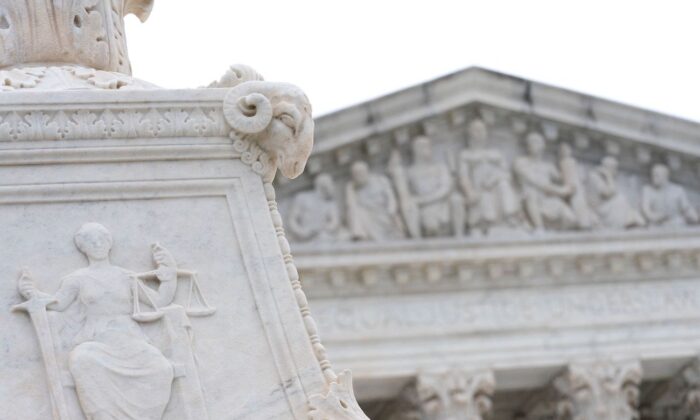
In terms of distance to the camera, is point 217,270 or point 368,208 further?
point 368,208

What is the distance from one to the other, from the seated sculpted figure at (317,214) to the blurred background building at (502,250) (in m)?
0.02

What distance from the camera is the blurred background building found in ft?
69.9

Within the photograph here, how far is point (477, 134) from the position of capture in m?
23.0

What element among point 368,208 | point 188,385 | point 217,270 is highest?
point 368,208

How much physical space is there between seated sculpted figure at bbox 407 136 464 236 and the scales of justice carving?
1868cm

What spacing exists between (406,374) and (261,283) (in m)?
17.8

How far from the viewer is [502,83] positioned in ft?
75.4

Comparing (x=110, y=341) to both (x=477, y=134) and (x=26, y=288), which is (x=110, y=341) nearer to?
(x=26, y=288)

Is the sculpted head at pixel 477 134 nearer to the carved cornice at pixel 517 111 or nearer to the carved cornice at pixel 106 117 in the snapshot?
the carved cornice at pixel 517 111

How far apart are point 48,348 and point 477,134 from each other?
19.8 metres

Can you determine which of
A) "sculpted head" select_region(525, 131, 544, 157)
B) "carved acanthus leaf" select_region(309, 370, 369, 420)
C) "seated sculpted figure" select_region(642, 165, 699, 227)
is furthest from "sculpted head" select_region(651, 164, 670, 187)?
"carved acanthus leaf" select_region(309, 370, 369, 420)

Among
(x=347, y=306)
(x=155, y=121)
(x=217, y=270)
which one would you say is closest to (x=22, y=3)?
(x=155, y=121)

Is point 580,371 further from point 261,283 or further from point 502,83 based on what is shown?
point 261,283

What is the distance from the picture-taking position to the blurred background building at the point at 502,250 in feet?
69.9
